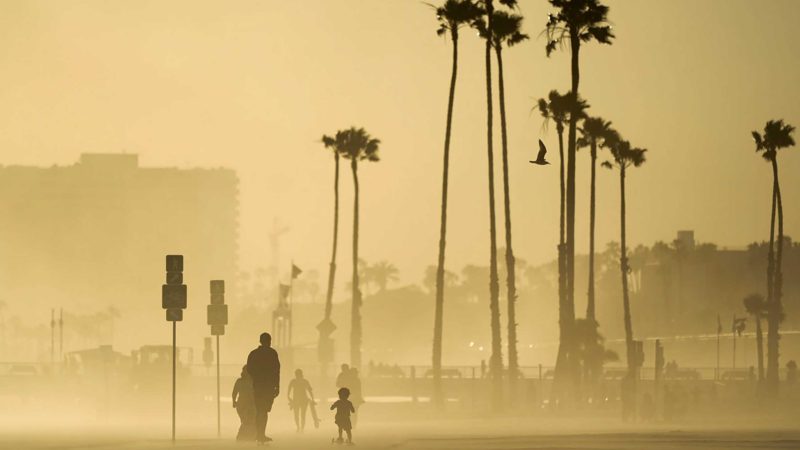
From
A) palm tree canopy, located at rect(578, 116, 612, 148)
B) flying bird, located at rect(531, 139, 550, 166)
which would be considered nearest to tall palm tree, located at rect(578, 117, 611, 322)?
palm tree canopy, located at rect(578, 116, 612, 148)

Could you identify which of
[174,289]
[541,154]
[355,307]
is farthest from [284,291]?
[174,289]

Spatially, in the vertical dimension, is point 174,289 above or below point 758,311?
below

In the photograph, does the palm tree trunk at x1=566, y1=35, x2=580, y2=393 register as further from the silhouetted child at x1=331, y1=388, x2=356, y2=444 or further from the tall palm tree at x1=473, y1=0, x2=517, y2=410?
the silhouetted child at x1=331, y1=388, x2=356, y2=444

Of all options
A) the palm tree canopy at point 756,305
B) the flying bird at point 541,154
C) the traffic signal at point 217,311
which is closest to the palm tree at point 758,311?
the palm tree canopy at point 756,305

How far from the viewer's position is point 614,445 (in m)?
35.4

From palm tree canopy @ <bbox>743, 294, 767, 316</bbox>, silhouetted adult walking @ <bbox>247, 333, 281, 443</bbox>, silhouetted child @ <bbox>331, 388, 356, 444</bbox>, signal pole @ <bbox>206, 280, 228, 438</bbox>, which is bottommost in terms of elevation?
silhouetted child @ <bbox>331, 388, 356, 444</bbox>

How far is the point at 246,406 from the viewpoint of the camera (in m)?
37.2

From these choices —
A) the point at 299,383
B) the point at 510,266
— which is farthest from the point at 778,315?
the point at 299,383

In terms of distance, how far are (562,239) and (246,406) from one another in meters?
46.3

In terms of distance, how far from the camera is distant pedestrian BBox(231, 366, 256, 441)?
3659 centimetres

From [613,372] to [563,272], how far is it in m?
20.0

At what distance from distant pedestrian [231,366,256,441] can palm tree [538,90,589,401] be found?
1256 inches

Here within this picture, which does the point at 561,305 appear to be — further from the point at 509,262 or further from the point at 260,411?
the point at 260,411

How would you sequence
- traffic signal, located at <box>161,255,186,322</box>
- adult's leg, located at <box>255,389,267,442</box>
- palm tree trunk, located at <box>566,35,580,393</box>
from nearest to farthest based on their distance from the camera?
adult's leg, located at <box>255,389,267,442</box>
traffic signal, located at <box>161,255,186,322</box>
palm tree trunk, located at <box>566,35,580,393</box>
